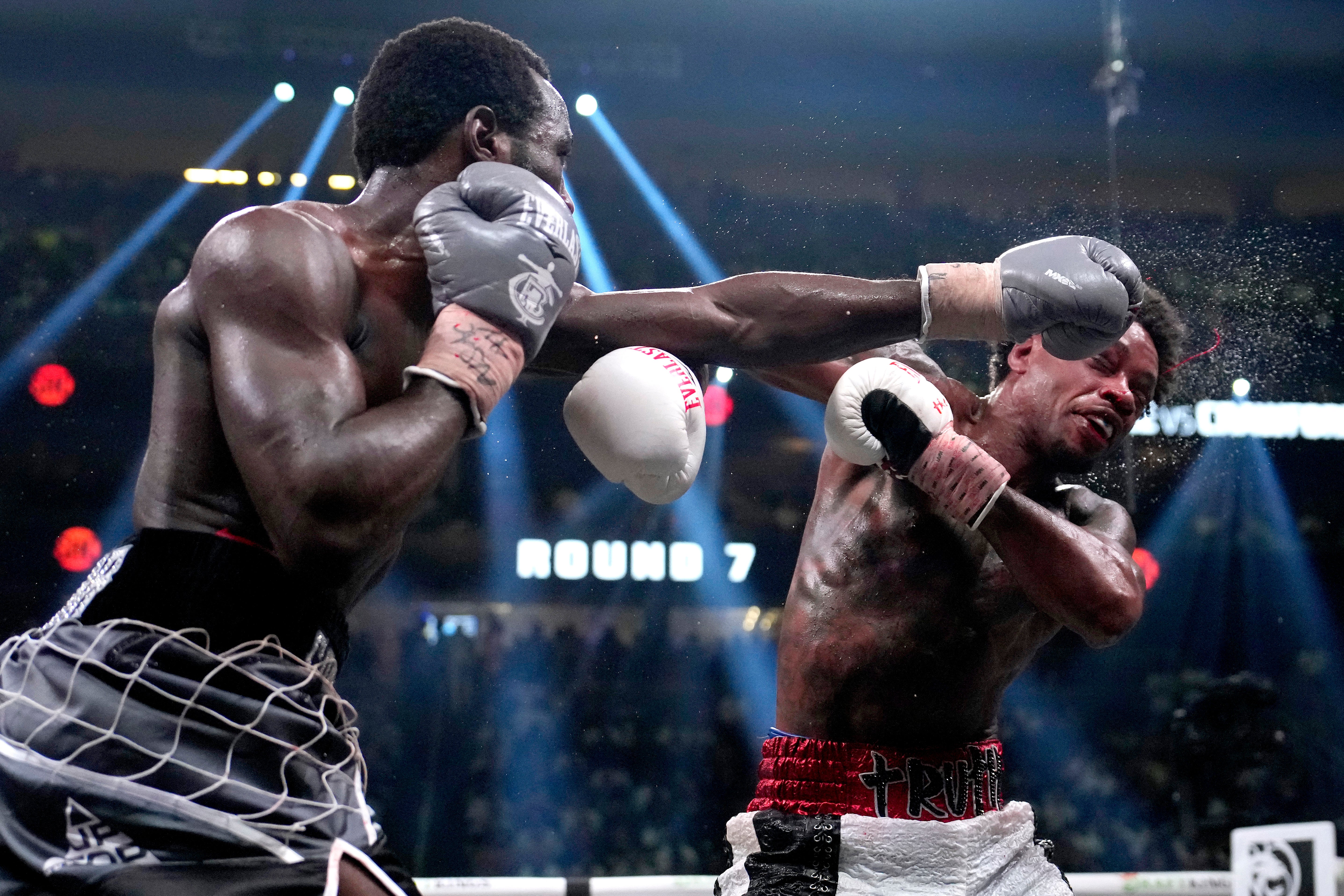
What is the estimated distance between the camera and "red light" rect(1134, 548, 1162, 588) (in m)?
6.41

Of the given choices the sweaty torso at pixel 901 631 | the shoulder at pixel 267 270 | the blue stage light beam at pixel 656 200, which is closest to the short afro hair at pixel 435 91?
the shoulder at pixel 267 270

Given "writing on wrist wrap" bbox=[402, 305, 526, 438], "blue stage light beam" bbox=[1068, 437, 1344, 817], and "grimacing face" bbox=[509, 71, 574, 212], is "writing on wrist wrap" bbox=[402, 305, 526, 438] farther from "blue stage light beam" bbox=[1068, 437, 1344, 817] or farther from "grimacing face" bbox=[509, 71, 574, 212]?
"blue stage light beam" bbox=[1068, 437, 1344, 817]

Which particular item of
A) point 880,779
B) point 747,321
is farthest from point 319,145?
point 880,779

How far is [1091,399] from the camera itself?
7.27 feet

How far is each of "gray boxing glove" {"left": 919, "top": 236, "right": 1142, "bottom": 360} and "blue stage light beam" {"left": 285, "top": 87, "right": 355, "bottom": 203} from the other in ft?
15.0

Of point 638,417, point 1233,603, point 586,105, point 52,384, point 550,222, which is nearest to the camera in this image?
point 550,222

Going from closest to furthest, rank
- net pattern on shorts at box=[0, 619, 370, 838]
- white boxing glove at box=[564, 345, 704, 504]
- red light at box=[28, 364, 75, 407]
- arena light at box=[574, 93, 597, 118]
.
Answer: net pattern on shorts at box=[0, 619, 370, 838] < white boxing glove at box=[564, 345, 704, 504] < red light at box=[28, 364, 75, 407] < arena light at box=[574, 93, 597, 118]

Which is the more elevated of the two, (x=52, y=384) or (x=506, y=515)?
(x=52, y=384)

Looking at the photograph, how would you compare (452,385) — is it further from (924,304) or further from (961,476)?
(961,476)

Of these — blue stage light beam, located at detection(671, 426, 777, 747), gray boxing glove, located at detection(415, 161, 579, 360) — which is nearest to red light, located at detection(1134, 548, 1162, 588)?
blue stage light beam, located at detection(671, 426, 777, 747)

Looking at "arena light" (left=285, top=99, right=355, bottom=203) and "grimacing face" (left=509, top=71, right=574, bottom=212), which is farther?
"arena light" (left=285, top=99, right=355, bottom=203)

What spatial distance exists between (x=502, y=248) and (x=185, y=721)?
60cm

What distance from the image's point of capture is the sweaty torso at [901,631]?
2.12 metres

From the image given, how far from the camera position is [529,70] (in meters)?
1.62
